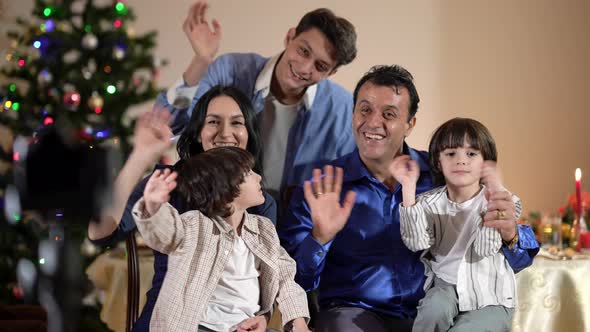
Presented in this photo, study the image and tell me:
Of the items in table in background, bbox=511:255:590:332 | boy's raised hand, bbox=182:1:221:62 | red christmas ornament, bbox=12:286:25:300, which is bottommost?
red christmas ornament, bbox=12:286:25:300

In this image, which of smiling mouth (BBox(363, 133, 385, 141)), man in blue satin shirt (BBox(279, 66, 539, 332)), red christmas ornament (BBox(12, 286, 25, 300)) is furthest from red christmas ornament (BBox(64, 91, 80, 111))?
smiling mouth (BBox(363, 133, 385, 141))

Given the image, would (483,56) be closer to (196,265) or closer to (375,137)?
(375,137)

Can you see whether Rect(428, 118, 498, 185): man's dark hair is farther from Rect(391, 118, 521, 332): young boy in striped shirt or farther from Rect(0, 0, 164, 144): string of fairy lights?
Rect(0, 0, 164, 144): string of fairy lights

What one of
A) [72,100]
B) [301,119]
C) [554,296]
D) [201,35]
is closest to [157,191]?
[201,35]

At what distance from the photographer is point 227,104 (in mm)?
2080

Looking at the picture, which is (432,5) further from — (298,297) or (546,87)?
(298,297)

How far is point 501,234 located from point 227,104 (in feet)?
2.91

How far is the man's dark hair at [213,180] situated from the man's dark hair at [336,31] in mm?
882

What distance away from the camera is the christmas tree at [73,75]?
3.04m

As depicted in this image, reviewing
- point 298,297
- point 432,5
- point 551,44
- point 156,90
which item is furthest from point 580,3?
point 298,297

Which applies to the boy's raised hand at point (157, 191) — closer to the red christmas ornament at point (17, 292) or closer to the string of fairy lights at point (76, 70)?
the string of fairy lights at point (76, 70)

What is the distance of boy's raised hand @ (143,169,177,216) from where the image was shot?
148 centimetres

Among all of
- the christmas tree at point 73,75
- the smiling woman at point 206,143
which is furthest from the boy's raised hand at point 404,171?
the christmas tree at point 73,75

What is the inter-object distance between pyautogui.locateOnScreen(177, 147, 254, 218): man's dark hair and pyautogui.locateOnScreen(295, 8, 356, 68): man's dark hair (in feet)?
2.89
